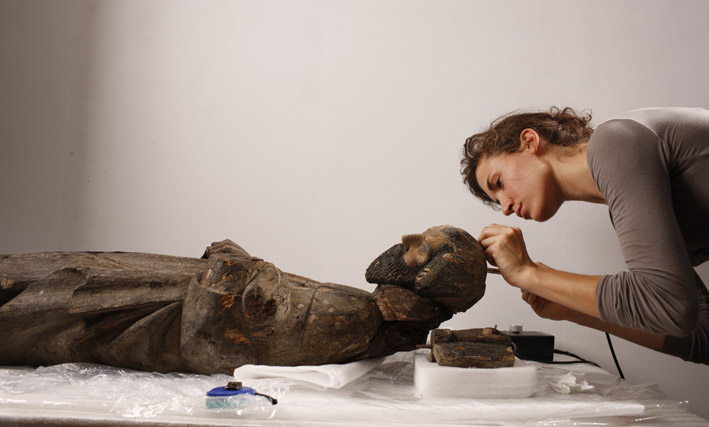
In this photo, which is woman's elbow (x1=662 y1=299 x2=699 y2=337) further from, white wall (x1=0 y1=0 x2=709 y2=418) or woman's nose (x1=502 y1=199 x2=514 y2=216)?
white wall (x1=0 y1=0 x2=709 y2=418)

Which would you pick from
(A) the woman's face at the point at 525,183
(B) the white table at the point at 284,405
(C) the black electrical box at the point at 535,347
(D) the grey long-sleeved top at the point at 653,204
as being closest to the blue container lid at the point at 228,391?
(B) the white table at the point at 284,405

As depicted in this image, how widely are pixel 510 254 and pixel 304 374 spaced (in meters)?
0.58

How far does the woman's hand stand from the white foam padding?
0.70 feet

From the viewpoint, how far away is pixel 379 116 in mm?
2332

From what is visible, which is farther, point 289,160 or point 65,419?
point 289,160

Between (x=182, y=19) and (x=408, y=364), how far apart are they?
6.03 feet

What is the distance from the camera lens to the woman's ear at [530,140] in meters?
1.44

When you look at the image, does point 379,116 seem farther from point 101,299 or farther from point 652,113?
point 101,299

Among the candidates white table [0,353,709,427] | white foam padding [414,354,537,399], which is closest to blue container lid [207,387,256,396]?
white table [0,353,709,427]

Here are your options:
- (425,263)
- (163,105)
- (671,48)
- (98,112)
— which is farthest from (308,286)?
(671,48)

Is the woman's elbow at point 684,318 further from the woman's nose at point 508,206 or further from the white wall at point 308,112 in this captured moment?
the white wall at point 308,112

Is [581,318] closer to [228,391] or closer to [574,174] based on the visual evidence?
[574,174]

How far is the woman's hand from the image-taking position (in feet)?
4.34

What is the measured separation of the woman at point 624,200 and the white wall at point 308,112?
0.68 meters
